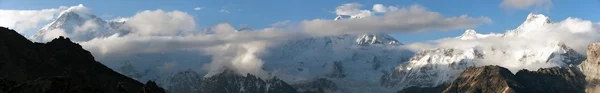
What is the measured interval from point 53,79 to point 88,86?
905 centimetres

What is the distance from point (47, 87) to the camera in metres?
172

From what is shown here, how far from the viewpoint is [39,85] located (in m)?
172

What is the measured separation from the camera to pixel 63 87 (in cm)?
17450

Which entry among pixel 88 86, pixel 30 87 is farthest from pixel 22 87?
pixel 88 86

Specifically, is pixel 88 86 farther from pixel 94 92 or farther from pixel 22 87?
pixel 22 87

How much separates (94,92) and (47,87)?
10.4 metres

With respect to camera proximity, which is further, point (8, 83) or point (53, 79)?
point (8, 83)

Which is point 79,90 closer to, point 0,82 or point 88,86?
point 88,86

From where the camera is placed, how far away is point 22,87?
17125 centimetres

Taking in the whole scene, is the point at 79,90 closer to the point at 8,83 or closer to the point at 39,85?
the point at 39,85

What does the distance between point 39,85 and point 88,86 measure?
11.8 m

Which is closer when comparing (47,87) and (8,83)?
(47,87)

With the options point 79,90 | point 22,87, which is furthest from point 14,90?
point 79,90

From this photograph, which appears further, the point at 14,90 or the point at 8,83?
the point at 8,83
